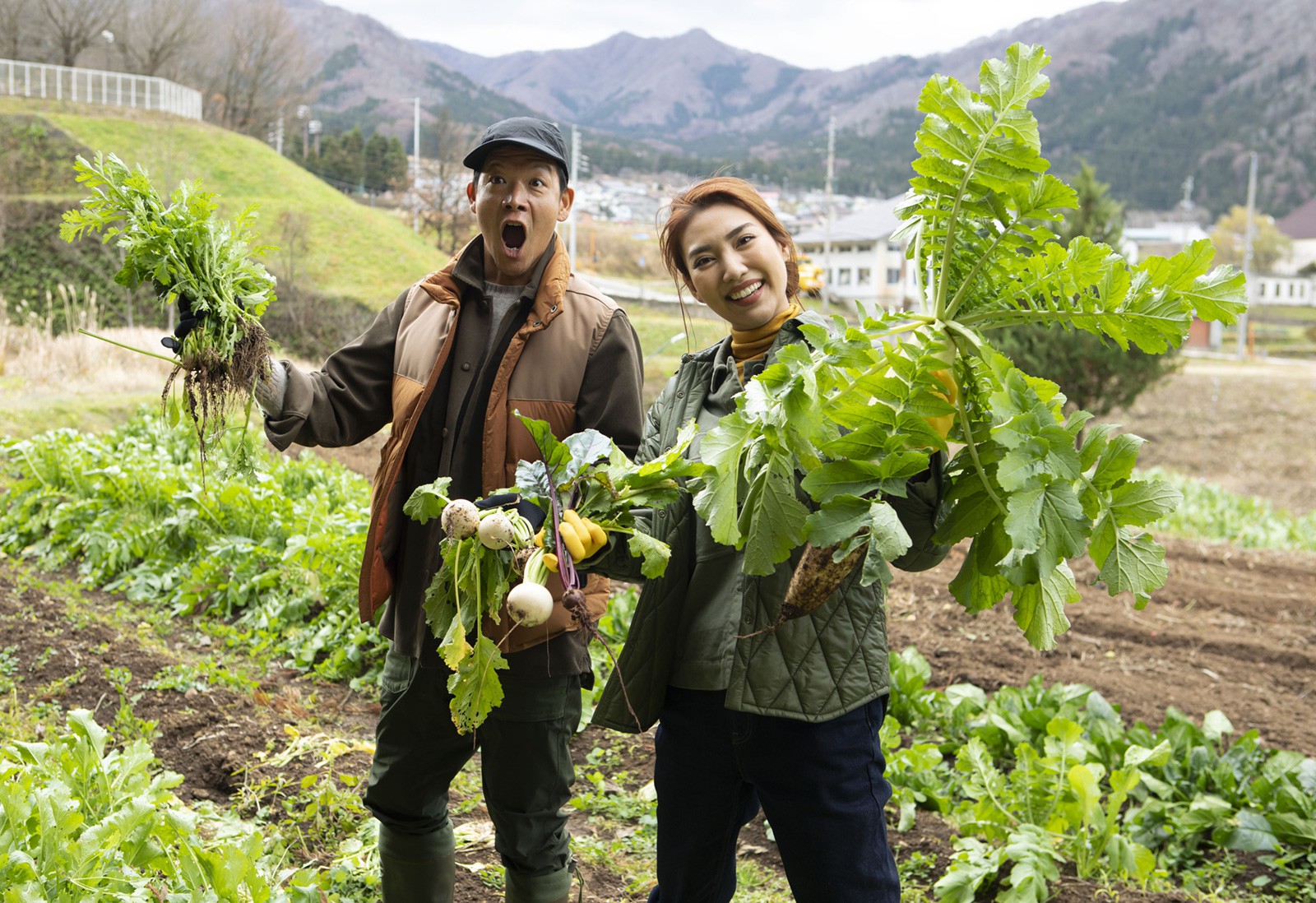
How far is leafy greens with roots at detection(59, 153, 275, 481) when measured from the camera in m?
2.25

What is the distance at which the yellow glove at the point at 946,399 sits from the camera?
1789 millimetres

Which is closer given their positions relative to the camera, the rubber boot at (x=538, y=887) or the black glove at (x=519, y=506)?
the black glove at (x=519, y=506)

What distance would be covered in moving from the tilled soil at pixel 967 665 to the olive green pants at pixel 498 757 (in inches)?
29.8

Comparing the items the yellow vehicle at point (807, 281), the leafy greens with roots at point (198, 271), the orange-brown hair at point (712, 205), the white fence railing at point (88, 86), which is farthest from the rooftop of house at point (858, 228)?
the leafy greens with roots at point (198, 271)

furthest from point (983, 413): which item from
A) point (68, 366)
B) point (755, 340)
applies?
point (68, 366)

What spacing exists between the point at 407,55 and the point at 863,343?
123046 mm

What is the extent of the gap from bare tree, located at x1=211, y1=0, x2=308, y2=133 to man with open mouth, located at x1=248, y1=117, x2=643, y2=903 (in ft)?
146

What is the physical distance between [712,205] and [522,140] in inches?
19.9

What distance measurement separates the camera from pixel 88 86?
3397cm

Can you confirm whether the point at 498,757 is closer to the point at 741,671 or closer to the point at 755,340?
the point at 741,671

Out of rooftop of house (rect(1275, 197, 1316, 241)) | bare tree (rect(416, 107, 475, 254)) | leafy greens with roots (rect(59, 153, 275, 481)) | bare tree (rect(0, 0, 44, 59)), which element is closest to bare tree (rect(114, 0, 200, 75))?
bare tree (rect(0, 0, 44, 59))

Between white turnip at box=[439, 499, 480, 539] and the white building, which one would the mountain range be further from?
white turnip at box=[439, 499, 480, 539]

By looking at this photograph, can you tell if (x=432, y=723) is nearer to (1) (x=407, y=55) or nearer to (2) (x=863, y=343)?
(2) (x=863, y=343)

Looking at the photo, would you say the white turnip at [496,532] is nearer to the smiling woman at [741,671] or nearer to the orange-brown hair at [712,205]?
the smiling woman at [741,671]
